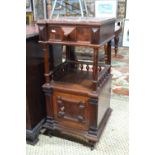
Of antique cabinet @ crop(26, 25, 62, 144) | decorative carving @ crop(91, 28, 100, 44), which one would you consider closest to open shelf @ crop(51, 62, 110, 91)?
antique cabinet @ crop(26, 25, 62, 144)

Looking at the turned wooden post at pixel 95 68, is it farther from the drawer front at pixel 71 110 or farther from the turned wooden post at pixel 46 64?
the turned wooden post at pixel 46 64

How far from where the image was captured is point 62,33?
1233 mm

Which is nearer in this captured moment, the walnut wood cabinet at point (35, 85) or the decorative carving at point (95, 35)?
the decorative carving at point (95, 35)

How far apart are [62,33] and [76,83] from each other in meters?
0.41

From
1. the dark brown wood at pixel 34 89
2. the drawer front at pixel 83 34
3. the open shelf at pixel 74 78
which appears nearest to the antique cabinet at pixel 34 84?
the dark brown wood at pixel 34 89

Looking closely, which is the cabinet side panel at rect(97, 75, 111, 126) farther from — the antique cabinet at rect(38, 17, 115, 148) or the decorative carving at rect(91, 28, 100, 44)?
the decorative carving at rect(91, 28, 100, 44)

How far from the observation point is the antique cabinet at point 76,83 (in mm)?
1200

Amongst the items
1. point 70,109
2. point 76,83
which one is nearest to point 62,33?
point 76,83

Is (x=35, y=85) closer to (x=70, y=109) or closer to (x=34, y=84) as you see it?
(x=34, y=84)
